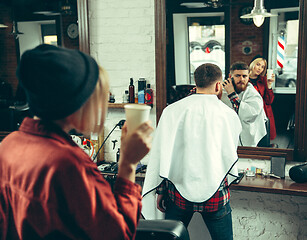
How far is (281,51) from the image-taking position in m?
2.51

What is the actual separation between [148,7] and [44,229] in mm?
2370

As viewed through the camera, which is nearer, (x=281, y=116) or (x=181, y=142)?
(x=181, y=142)

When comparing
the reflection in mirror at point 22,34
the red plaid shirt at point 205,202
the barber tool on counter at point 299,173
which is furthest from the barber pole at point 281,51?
the reflection in mirror at point 22,34

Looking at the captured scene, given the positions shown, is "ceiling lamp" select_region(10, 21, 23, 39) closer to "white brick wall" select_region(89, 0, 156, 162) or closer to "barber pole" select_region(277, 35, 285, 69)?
"white brick wall" select_region(89, 0, 156, 162)

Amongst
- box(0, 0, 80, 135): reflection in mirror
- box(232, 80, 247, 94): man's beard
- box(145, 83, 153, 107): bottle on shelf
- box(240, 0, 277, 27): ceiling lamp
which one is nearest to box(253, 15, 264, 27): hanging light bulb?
box(240, 0, 277, 27): ceiling lamp

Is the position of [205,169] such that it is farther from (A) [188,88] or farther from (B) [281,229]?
(B) [281,229]

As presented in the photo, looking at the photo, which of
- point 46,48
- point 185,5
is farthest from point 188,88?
point 46,48

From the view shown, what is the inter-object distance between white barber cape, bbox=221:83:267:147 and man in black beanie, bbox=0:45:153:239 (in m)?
2.00

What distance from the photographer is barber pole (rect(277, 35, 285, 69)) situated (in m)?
2.51

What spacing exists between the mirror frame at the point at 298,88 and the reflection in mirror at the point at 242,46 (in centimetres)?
4

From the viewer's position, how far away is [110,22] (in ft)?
9.80

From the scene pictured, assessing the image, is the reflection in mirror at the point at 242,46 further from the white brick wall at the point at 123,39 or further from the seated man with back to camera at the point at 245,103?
the white brick wall at the point at 123,39

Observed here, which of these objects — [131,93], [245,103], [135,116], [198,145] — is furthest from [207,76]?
[135,116]

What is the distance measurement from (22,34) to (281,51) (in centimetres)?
235
